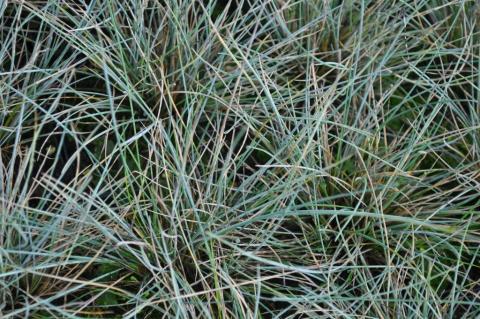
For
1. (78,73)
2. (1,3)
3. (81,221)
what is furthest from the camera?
(78,73)

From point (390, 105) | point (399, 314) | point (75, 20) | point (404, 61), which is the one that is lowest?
point (399, 314)

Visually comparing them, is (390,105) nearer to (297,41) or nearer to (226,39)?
(297,41)

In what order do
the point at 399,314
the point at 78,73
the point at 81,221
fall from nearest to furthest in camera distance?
the point at 81,221, the point at 399,314, the point at 78,73

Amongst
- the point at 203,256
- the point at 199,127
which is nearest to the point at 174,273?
the point at 203,256

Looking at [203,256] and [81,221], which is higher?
[81,221]

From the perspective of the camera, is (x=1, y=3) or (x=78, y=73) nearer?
(x=1, y=3)

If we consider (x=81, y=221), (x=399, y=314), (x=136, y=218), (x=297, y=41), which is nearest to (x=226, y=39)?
(x=297, y=41)
